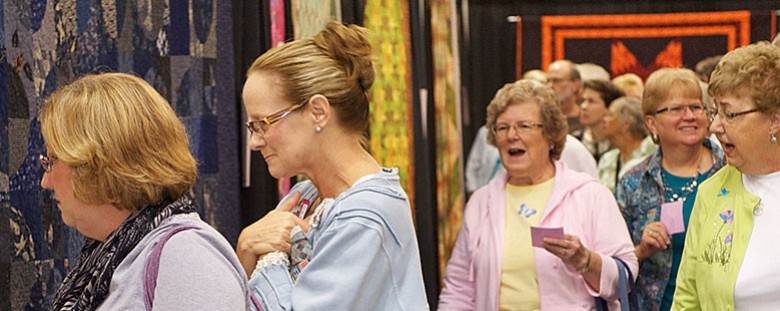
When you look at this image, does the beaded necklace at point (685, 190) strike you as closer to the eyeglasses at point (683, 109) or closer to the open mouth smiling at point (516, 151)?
the eyeglasses at point (683, 109)

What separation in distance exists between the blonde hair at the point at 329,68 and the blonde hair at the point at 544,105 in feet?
6.17

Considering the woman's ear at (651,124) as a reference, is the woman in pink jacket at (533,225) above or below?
below

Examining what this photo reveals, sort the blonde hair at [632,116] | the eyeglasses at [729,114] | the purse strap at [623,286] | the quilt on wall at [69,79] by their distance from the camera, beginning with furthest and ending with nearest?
the blonde hair at [632,116], the purse strap at [623,286], the eyeglasses at [729,114], the quilt on wall at [69,79]

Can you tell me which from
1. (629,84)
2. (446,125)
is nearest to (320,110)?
(446,125)

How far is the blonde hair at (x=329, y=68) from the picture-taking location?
2.82 meters

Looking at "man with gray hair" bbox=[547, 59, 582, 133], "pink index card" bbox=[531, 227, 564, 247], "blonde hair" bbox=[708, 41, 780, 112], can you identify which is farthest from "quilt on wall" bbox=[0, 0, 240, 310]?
"man with gray hair" bbox=[547, 59, 582, 133]

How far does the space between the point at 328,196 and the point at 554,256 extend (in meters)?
1.71

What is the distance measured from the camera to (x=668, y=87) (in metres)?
4.71

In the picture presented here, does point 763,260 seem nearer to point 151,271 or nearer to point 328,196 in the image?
point 328,196

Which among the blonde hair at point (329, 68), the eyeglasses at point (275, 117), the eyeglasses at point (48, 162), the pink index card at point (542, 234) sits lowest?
the pink index card at point (542, 234)

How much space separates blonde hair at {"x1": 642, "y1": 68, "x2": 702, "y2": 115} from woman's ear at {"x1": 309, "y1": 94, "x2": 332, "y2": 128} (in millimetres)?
2236

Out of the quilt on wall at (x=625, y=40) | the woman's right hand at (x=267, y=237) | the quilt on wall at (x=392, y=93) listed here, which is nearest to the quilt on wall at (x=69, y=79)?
the woman's right hand at (x=267, y=237)

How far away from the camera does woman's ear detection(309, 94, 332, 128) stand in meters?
2.83

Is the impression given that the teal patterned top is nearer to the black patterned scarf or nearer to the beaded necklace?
the beaded necklace
